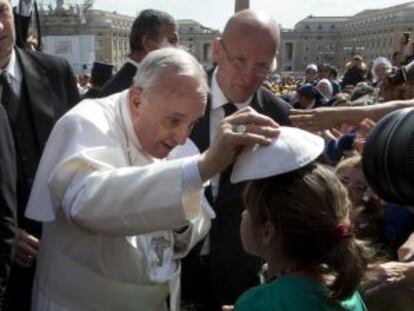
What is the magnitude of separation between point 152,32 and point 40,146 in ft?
5.57

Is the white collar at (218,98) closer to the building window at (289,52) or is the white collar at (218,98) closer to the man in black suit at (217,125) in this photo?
the man in black suit at (217,125)

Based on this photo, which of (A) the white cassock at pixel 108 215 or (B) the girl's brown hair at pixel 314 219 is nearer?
(B) the girl's brown hair at pixel 314 219

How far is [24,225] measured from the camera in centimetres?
257

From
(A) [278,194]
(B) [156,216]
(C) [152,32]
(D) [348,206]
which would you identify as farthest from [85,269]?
(C) [152,32]

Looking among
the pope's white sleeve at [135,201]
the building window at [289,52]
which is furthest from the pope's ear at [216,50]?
the building window at [289,52]

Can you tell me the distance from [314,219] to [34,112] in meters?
1.50

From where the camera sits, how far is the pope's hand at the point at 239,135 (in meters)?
1.50

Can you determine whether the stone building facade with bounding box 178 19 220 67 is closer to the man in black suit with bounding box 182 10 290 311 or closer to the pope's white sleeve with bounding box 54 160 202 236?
the man in black suit with bounding box 182 10 290 311

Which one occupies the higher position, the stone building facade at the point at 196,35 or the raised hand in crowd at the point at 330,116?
the raised hand in crowd at the point at 330,116

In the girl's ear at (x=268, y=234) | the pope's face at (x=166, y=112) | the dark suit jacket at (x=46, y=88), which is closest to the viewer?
the girl's ear at (x=268, y=234)

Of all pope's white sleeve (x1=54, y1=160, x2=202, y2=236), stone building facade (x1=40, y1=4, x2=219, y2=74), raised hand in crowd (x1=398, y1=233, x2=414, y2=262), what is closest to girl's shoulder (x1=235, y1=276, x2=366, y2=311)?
pope's white sleeve (x1=54, y1=160, x2=202, y2=236)

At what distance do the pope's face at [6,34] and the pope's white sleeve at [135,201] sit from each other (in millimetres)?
1141

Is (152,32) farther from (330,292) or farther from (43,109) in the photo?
(330,292)

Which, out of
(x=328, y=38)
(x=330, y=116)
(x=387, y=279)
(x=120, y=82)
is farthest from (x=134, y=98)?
(x=328, y=38)
